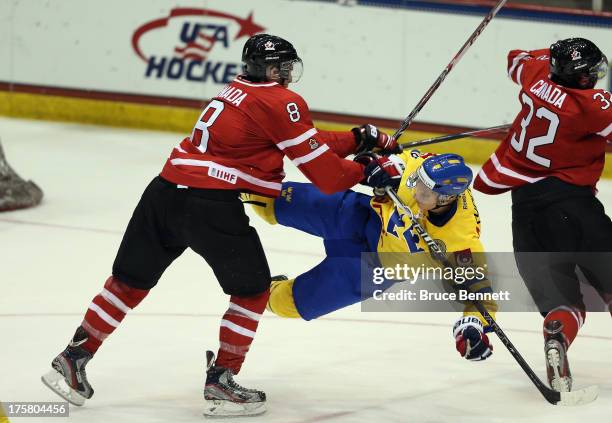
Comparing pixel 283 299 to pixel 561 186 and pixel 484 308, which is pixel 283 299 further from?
pixel 561 186

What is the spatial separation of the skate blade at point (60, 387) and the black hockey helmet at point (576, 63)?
74.2 inches

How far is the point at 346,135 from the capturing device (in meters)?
4.15

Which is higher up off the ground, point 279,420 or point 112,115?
point 112,115

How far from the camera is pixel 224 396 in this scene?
3.91m

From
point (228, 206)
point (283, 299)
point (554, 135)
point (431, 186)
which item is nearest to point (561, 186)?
point (554, 135)

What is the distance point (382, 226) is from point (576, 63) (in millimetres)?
836

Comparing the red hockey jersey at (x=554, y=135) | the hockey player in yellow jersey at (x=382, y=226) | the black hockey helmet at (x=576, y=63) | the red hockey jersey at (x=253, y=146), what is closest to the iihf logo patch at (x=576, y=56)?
the black hockey helmet at (x=576, y=63)

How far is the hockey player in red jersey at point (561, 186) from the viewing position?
4141 mm

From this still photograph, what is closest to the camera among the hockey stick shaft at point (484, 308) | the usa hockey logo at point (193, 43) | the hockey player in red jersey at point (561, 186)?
the hockey stick shaft at point (484, 308)

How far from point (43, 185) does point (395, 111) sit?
2.32 metres

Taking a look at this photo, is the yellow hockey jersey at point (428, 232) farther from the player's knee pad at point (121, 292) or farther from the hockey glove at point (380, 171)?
the player's knee pad at point (121, 292)

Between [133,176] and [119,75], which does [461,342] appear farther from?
[119,75]

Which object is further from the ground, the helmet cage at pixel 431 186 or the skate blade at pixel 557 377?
the helmet cage at pixel 431 186

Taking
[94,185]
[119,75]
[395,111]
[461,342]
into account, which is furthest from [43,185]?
[461,342]
